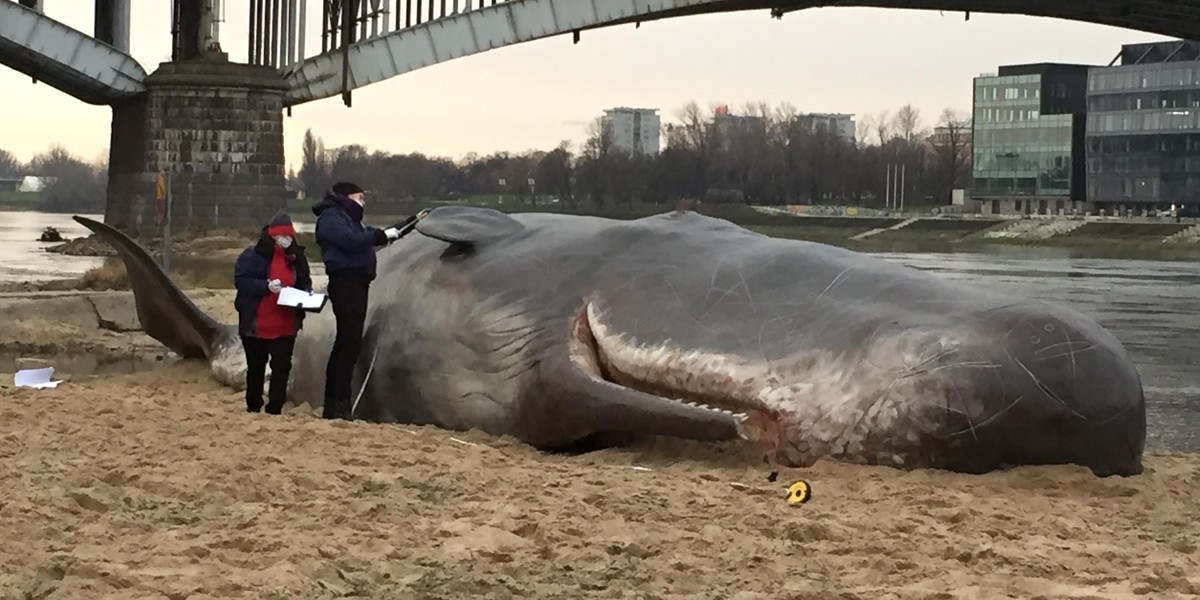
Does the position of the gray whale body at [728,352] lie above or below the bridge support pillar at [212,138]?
below

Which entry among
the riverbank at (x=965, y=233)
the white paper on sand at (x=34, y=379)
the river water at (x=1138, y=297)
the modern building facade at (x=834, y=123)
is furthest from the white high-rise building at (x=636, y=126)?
the white paper on sand at (x=34, y=379)

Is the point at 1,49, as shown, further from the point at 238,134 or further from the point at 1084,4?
the point at 1084,4

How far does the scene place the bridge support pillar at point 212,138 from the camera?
51.3 metres

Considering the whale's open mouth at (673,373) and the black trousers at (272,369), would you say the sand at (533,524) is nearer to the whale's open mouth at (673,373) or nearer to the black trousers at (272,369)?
the whale's open mouth at (673,373)

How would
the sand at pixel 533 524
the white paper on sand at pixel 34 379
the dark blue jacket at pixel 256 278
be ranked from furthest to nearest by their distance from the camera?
the white paper on sand at pixel 34 379
the dark blue jacket at pixel 256 278
the sand at pixel 533 524

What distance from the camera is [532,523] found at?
19.4 ft

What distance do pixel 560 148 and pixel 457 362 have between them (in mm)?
74773

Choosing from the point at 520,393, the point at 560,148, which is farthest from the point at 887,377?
the point at 560,148

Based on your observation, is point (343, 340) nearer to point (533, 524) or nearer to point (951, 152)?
point (533, 524)

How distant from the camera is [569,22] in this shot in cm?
4919

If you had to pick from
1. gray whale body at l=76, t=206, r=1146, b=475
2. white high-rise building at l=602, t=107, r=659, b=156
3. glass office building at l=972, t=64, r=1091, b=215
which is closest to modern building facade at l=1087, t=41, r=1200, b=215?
glass office building at l=972, t=64, r=1091, b=215

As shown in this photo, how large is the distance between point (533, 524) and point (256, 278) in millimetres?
4397

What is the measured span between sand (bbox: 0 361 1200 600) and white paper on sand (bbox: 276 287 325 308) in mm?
1538

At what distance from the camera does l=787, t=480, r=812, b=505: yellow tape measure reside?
6414 millimetres
